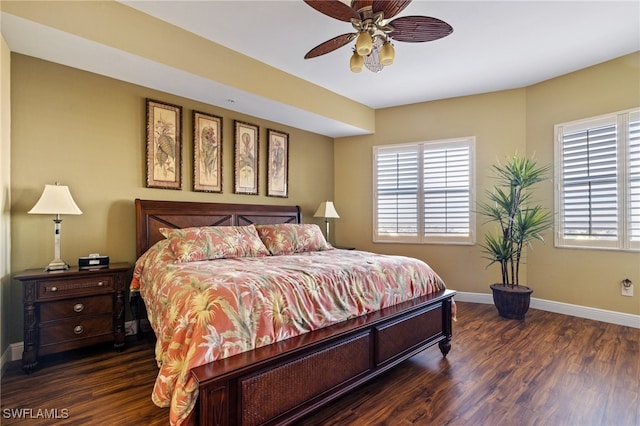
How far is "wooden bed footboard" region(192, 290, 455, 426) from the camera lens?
5.10 feet

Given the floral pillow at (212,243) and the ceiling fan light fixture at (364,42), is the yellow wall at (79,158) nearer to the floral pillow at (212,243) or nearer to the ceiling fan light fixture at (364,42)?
the floral pillow at (212,243)

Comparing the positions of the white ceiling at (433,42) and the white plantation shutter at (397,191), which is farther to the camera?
the white plantation shutter at (397,191)

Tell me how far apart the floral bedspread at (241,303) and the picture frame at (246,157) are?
1755mm

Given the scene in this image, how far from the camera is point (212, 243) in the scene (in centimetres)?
311

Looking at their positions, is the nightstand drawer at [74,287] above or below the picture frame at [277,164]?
below

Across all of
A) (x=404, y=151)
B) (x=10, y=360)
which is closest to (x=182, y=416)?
(x=10, y=360)

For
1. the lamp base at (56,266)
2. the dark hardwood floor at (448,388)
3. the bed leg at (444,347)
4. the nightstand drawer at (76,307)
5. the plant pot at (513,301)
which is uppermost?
the lamp base at (56,266)

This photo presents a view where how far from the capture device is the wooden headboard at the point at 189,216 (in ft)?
11.0

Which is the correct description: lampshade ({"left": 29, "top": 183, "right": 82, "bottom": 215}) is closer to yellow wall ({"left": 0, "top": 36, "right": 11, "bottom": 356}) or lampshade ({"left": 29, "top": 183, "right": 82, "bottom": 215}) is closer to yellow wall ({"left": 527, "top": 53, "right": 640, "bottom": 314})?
yellow wall ({"left": 0, "top": 36, "right": 11, "bottom": 356})

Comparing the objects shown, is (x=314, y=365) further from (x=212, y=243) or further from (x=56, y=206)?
(x=56, y=206)

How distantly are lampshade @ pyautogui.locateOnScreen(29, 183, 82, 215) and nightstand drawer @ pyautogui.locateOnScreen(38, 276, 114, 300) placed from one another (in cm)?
57

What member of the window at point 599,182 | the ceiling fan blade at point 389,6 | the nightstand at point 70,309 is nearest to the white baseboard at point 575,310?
the window at point 599,182

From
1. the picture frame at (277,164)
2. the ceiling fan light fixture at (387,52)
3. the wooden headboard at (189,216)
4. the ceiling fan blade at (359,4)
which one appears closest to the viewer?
the ceiling fan blade at (359,4)

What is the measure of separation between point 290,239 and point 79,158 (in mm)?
2188
